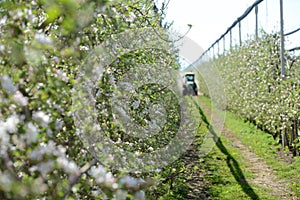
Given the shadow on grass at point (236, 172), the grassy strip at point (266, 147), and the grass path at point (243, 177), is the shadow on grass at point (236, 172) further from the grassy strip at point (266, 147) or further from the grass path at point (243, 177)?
the grassy strip at point (266, 147)

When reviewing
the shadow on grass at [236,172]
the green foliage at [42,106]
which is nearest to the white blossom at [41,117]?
the green foliage at [42,106]

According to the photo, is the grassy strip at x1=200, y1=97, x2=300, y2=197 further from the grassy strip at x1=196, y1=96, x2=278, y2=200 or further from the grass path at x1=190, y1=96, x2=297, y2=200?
the grassy strip at x1=196, y1=96, x2=278, y2=200

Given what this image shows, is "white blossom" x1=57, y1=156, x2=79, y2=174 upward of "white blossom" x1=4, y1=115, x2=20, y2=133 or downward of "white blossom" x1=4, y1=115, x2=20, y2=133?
downward

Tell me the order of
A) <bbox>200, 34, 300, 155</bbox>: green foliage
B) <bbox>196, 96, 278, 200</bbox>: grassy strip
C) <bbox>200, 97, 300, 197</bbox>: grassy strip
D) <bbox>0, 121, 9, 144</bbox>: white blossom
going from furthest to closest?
<bbox>200, 34, 300, 155</bbox>: green foliage → <bbox>200, 97, 300, 197</bbox>: grassy strip → <bbox>196, 96, 278, 200</bbox>: grassy strip → <bbox>0, 121, 9, 144</bbox>: white blossom

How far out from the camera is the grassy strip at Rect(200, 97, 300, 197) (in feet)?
19.0

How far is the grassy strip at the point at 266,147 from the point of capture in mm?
5801

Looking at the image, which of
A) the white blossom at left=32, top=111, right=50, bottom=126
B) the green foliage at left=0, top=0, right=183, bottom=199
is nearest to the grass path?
the green foliage at left=0, top=0, right=183, bottom=199

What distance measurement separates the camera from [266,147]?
7.90m

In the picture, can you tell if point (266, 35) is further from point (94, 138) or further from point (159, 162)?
point (94, 138)

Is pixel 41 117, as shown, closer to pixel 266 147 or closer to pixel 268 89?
pixel 266 147

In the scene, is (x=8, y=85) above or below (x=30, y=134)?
above

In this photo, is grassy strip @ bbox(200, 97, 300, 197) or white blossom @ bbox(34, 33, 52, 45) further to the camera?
grassy strip @ bbox(200, 97, 300, 197)

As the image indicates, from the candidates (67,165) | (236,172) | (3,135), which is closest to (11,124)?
(3,135)

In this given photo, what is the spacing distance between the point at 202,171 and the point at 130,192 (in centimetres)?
450
